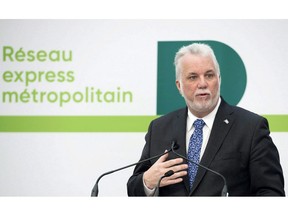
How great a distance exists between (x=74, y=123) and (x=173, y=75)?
0.76 meters

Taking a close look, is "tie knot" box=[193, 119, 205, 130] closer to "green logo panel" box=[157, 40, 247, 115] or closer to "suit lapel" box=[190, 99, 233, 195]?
"suit lapel" box=[190, 99, 233, 195]

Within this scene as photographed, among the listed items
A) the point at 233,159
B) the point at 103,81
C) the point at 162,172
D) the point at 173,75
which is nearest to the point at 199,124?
the point at 233,159

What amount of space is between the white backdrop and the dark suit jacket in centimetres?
89

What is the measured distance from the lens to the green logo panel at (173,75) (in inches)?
149

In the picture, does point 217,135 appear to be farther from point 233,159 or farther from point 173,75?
point 173,75

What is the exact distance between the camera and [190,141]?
2910 millimetres

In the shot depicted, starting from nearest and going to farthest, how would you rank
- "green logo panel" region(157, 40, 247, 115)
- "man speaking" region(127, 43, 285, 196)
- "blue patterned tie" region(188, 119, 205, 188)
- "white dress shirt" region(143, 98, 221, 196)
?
"man speaking" region(127, 43, 285, 196) < "blue patterned tie" region(188, 119, 205, 188) < "white dress shirt" region(143, 98, 221, 196) < "green logo panel" region(157, 40, 247, 115)

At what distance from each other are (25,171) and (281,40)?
196cm

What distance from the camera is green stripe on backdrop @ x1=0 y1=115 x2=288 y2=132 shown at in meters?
3.87

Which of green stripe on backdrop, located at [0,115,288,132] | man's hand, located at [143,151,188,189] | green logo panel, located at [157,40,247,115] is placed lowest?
man's hand, located at [143,151,188,189]

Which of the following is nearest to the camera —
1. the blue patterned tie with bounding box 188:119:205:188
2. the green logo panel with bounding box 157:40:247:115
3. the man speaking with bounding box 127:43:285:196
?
the man speaking with bounding box 127:43:285:196

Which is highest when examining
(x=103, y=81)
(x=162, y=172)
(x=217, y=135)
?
(x=103, y=81)

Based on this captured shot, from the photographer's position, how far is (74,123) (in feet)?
13.0

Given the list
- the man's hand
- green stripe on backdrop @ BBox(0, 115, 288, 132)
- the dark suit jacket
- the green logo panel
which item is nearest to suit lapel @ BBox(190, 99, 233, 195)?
the dark suit jacket
